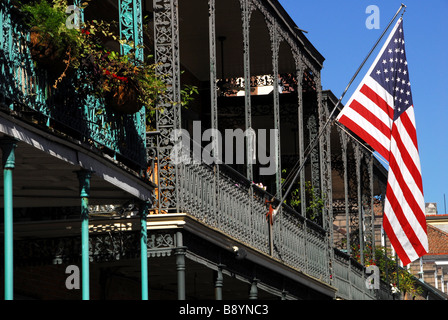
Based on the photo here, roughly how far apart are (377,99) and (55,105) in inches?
402

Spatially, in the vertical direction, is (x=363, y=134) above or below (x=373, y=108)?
below

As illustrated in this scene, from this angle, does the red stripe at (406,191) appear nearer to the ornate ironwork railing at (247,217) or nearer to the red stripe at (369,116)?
the red stripe at (369,116)

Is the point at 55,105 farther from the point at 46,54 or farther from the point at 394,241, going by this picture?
the point at 394,241

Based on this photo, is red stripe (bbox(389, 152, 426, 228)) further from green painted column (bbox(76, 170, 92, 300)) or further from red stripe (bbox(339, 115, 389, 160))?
green painted column (bbox(76, 170, 92, 300))

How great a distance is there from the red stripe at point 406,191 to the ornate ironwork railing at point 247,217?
1866mm

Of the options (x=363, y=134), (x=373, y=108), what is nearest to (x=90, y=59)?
(x=363, y=134)

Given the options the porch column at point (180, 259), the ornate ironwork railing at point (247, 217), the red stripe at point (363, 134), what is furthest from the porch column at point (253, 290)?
the red stripe at point (363, 134)

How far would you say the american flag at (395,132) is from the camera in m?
19.2

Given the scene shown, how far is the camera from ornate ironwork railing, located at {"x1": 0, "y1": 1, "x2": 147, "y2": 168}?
30.8 feet

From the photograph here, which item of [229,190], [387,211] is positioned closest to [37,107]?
[229,190]

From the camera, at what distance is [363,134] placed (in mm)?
19031

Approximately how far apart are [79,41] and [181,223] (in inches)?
141

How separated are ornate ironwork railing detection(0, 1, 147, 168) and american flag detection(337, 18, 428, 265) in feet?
24.9

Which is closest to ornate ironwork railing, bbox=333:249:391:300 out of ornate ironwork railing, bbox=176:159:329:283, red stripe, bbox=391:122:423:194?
ornate ironwork railing, bbox=176:159:329:283
